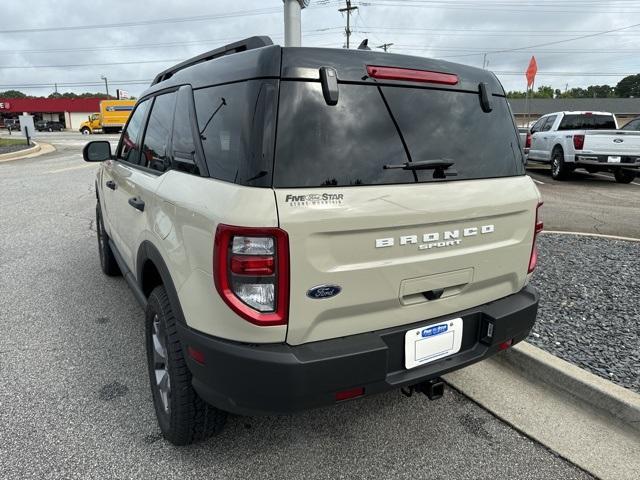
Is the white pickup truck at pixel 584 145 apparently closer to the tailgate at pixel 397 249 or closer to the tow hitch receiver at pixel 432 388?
the tailgate at pixel 397 249

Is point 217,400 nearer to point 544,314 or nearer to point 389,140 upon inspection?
point 389,140

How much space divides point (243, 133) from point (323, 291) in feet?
2.37

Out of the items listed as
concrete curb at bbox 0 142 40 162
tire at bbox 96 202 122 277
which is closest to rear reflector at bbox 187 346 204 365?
tire at bbox 96 202 122 277

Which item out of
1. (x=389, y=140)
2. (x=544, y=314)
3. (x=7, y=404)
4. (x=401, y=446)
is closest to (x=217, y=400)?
(x=401, y=446)

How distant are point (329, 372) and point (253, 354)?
316 mm

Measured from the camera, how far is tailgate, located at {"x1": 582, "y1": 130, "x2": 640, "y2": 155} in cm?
1150

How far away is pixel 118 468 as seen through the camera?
2316 mm

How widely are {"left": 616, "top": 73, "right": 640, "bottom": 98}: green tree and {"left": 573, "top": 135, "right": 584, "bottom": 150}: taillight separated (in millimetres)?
101732

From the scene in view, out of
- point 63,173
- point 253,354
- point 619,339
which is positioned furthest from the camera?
point 63,173

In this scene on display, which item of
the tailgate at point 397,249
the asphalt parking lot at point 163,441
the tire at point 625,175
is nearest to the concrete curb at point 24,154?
the asphalt parking lot at point 163,441

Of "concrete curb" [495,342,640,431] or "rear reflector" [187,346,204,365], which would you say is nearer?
"rear reflector" [187,346,204,365]

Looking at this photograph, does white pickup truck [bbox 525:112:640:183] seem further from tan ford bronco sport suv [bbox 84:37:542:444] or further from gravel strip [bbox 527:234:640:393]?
tan ford bronco sport suv [bbox 84:37:542:444]

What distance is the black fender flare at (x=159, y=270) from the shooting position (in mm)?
2174

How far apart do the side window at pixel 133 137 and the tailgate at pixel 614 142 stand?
11663 mm
